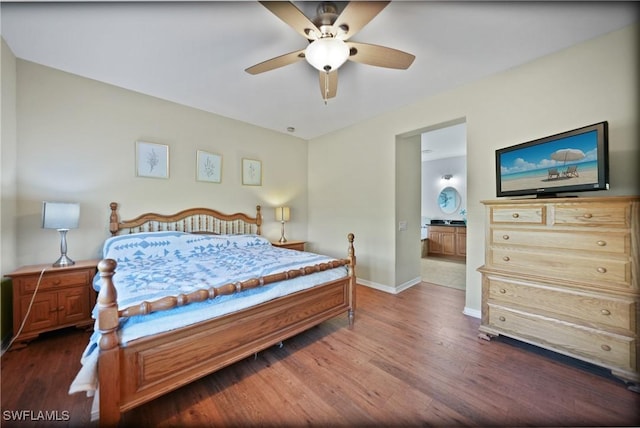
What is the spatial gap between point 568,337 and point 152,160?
16.1 feet

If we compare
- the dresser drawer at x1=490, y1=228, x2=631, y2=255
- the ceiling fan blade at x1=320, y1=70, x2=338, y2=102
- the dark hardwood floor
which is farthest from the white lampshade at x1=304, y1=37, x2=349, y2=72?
the dark hardwood floor

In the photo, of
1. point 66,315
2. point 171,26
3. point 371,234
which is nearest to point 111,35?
point 171,26

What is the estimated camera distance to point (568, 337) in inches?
77.2

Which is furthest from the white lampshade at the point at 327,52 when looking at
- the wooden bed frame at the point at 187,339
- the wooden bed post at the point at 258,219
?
the wooden bed post at the point at 258,219

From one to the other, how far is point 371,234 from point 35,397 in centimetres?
389

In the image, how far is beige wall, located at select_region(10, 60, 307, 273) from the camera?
2.59 m

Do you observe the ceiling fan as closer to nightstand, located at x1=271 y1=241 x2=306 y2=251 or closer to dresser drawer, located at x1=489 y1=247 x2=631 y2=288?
dresser drawer, located at x1=489 y1=247 x2=631 y2=288

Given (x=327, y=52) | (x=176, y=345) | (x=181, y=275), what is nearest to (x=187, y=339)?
(x=176, y=345)

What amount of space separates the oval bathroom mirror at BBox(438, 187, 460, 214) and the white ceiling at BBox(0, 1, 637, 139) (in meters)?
4.69

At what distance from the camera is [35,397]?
1.65 metres

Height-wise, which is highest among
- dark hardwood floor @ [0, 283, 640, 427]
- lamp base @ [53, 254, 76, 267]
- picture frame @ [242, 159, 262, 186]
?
picture frame @ [242, 159, 262, 186]

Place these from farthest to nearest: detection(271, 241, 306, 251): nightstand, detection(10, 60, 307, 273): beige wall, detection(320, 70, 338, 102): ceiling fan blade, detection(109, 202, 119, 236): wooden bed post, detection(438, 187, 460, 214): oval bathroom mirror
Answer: detection(438, 187, 460, 214): oval bathroom mirror
detection(271, 241, 306, 251): nightstand
detection(109, 202, 119, 236): wooden bed post
detection(10, 60, 307, 273): beige wall
detection(320, 70, 338, 102): ceiling fan blade

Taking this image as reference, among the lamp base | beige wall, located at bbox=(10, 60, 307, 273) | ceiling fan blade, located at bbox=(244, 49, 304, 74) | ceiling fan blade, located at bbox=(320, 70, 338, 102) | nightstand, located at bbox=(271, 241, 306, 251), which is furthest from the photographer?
nightstand, located at bbox=(271, 241, 306, 251)

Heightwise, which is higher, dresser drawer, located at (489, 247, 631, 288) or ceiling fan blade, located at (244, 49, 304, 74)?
ceiling fan blade, located at (244, 49, 304, 74)
